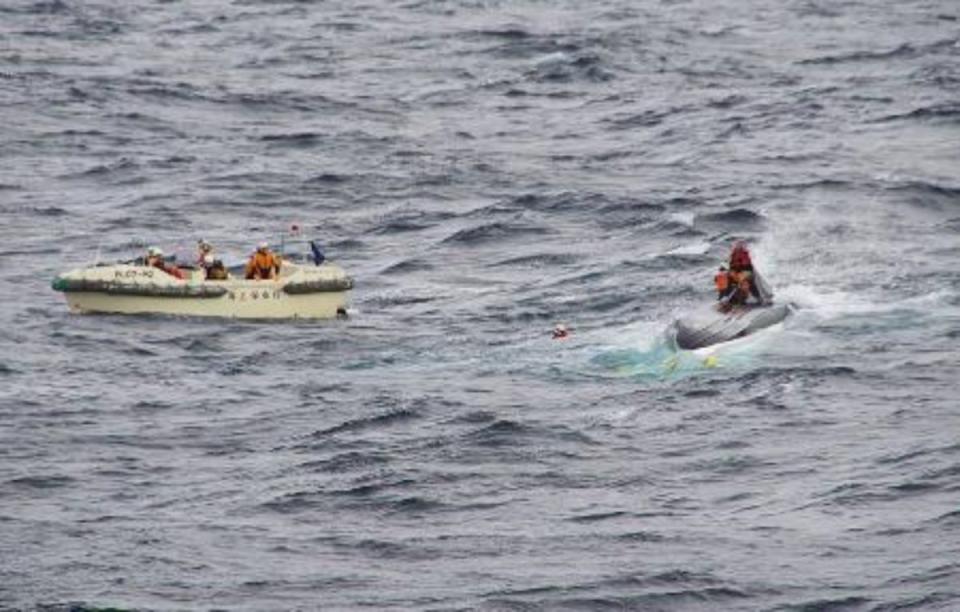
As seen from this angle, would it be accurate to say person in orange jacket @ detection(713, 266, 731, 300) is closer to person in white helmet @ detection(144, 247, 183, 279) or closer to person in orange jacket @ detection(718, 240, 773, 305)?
person in orange jacket @ detection(718, 240, 773, 305)

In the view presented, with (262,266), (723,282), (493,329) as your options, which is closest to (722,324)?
(723,282)

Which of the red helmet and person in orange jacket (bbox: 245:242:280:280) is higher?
the red helmet

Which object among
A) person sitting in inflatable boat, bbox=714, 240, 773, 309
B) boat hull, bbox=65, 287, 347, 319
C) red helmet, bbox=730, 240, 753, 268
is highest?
red helmet, bbox=730, 240, 753, 268

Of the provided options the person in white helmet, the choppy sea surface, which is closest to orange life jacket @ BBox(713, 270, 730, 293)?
the choppy sea surface

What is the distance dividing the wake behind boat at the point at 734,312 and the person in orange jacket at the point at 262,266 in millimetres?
9027

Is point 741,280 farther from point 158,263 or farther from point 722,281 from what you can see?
point 158,263

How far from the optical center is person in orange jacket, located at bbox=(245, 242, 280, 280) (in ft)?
173

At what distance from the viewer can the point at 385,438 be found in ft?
137

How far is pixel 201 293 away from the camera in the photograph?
5191 cm

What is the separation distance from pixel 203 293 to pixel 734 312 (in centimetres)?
1059

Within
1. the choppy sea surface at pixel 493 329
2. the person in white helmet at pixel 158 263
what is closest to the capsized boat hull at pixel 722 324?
the choppy sea surface at pixel 493 329

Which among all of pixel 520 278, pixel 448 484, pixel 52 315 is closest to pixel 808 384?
pixel 448 484

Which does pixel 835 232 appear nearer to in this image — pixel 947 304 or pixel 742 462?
pixel 947 304

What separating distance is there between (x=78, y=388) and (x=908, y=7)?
56.4 metres
